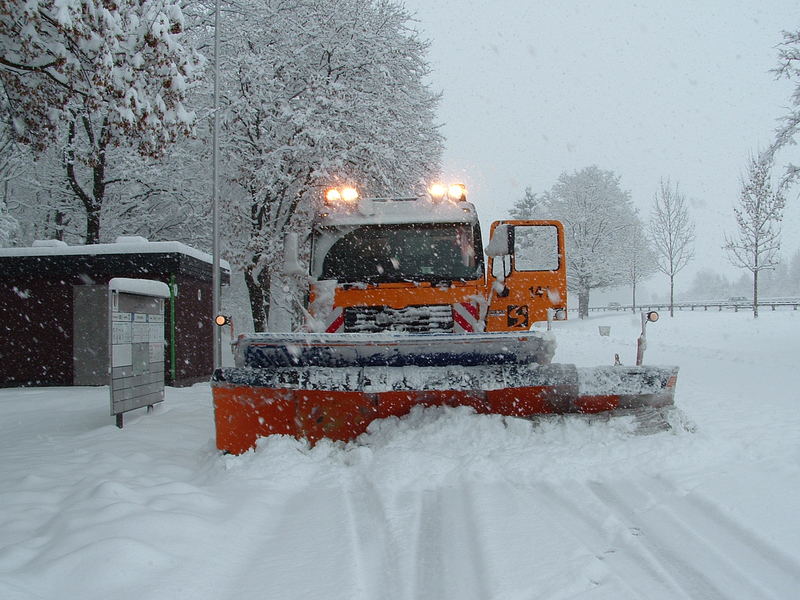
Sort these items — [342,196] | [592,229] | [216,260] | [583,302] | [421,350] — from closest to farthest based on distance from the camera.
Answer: [421,350]
[342,196]
[216,260]
[592,229]
[583,302]

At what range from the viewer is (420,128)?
19.7 m

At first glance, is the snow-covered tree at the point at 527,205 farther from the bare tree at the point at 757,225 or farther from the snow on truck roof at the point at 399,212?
the snow on truck roof at the point at 399,212

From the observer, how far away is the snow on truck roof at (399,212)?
21.7 ft

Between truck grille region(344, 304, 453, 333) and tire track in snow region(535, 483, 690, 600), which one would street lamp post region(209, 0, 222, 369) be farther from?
tire track in snow region(535, 483, 690, 600)

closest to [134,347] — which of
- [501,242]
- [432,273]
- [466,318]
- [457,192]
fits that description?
[432,273]

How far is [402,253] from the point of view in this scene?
255 inches

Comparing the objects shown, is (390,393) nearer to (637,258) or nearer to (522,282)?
(522,282)

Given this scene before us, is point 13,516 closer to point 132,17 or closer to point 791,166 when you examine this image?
point 132,17

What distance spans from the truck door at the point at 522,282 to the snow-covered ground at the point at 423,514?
1590 millimetres

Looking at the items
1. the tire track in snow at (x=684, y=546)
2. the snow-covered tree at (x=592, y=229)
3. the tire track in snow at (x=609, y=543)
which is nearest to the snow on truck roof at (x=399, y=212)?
the tire track in snow at (x=609, y=543)

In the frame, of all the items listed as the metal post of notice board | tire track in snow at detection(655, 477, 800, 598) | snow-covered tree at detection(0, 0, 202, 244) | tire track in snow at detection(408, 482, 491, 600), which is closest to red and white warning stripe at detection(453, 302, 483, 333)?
tire track in snow at detection(408, 482, 491, 600)

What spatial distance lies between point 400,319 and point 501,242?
4.16 ft

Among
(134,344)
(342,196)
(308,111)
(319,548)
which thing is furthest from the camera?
(308,111)

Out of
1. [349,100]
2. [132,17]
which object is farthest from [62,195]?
[132,17]
